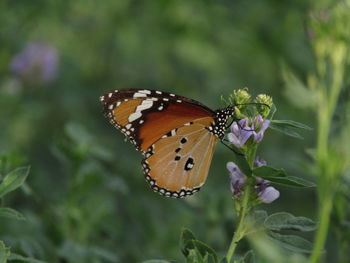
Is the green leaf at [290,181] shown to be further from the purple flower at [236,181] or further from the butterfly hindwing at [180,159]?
Result: the butterfly hindwing at [180,159]

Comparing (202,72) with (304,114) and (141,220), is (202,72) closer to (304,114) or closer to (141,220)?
(304,114)

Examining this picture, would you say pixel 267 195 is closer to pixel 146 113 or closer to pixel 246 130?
pixel 246 130

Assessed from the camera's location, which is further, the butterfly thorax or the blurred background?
the blurred background

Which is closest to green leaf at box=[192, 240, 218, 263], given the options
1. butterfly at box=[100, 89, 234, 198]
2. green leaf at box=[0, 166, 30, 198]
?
green leaf at box=[0, 166, 30, 198]

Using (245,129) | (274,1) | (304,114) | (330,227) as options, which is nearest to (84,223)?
(330,227)

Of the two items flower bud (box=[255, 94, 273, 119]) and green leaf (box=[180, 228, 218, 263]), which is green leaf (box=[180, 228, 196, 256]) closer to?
green leaf (box=[180, 228, 218, 263])

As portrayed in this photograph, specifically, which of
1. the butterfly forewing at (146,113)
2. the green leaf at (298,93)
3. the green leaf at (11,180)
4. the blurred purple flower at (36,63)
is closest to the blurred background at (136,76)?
the blurred purple flower at (36,63)
